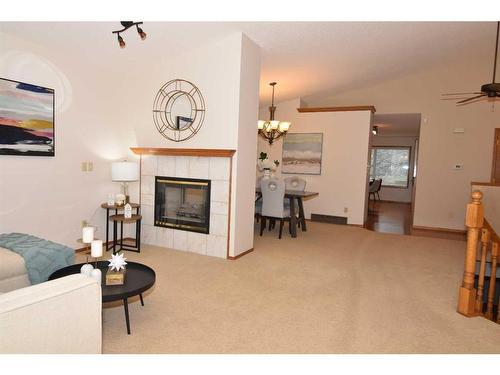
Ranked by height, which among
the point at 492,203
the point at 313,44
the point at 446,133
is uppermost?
the point at 313,44

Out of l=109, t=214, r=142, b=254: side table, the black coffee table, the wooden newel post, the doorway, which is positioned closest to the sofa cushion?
the black coffee table

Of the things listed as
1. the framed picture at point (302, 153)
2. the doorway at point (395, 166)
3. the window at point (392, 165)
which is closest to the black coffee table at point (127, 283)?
the framed picture at point (302, 153)

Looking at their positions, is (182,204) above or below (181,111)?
below

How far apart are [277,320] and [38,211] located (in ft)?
9.29

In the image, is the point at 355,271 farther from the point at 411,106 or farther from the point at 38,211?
the point at 411,106

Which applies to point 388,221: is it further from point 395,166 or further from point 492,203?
point 395,166

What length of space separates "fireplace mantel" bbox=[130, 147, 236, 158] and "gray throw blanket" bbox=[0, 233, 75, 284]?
181 cm

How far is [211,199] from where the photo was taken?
4.20 m

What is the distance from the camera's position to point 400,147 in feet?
39.0

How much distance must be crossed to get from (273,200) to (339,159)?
2346 millimetres

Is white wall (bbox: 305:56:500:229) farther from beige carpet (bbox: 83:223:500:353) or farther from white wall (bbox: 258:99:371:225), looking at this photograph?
beige carpet (bbox: 83:223:500:353)

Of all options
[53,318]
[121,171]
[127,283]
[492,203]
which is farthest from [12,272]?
[492,203]

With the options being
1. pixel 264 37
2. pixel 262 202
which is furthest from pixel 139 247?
pixel 264 37

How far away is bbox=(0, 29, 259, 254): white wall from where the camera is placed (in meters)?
3.52
